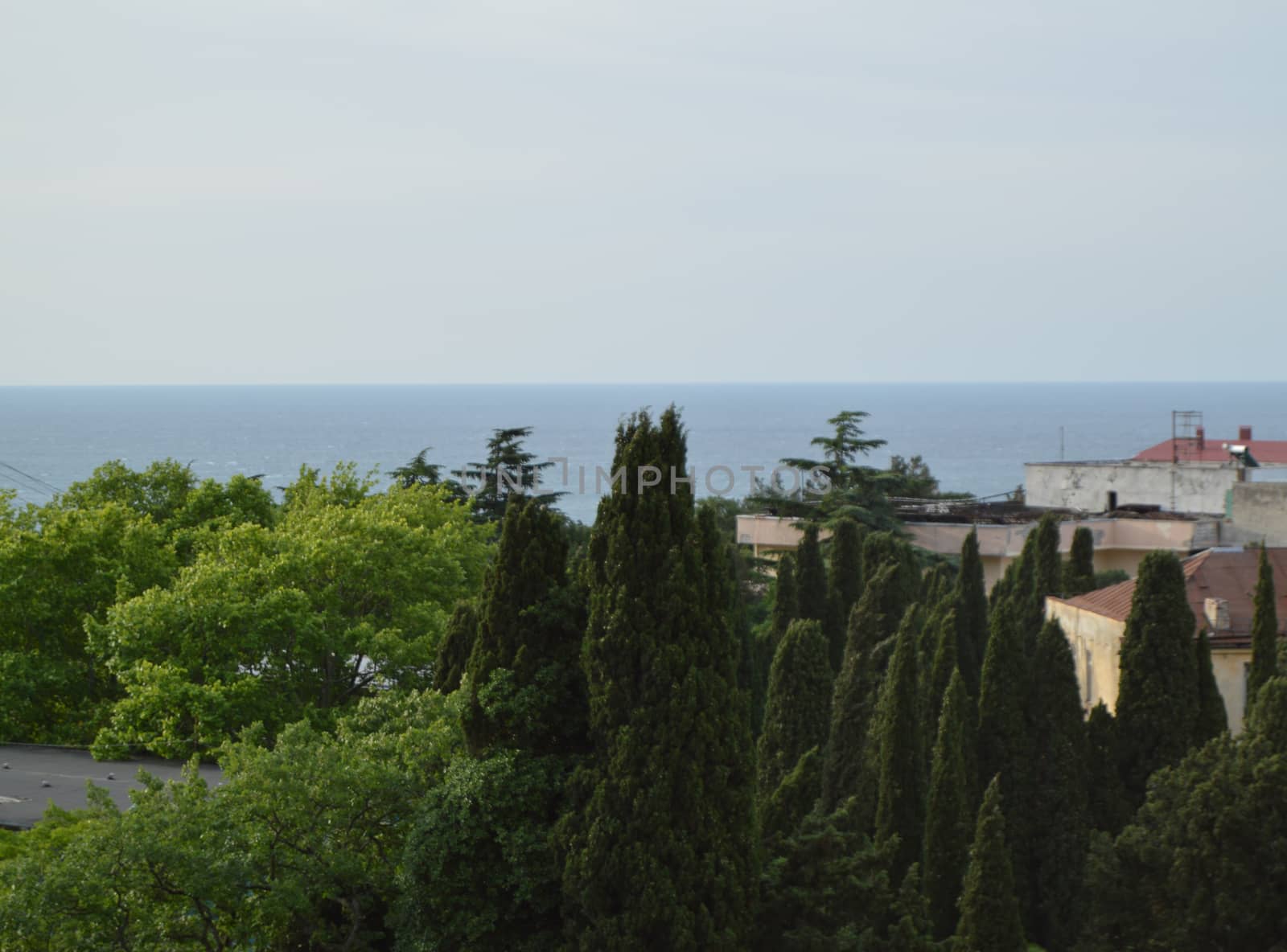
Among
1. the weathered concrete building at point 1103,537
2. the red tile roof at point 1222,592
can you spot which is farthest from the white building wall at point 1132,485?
the red tile roof at point 1222,592

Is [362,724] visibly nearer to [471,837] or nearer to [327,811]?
[327,811]

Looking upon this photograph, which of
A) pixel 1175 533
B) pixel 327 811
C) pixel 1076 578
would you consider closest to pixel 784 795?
pixel 327 811

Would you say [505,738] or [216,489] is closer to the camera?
[505,738]

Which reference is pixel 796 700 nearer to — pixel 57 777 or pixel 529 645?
pixel 529 645

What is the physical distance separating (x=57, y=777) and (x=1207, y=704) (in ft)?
66.6

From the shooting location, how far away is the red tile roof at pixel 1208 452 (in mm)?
64750

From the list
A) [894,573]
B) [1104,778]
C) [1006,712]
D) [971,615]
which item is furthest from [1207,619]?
[1006,712]

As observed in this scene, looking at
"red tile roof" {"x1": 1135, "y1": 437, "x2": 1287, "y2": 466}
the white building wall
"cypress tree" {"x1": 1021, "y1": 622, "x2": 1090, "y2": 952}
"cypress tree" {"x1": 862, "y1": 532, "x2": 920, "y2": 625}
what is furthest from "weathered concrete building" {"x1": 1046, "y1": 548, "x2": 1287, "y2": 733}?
"red tile roof" {"x1": 1135, "y1": 437, "x2": 1287, "y2": 466}

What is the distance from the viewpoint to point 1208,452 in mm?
68125

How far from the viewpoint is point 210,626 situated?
89.9 feet

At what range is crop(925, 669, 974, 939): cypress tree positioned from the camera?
20.5m

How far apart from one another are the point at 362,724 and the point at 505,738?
3685mm

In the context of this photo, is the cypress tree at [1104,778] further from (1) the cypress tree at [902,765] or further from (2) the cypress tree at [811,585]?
(2) the cypress tree at [811,585]

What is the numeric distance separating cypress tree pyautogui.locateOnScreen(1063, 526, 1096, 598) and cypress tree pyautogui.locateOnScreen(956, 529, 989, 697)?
3422 millimetres
